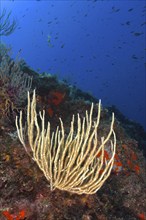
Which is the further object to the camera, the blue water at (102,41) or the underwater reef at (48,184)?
the blue water at (102,41)

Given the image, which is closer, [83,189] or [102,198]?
[83,189]

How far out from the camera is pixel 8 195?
3.43 meters

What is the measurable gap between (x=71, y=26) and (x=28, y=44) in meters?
37.5

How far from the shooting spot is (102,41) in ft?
289

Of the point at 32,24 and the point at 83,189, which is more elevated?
the point at 32,24

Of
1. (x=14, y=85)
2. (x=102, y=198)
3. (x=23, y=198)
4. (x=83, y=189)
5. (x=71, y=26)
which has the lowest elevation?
(x=102, y=198)

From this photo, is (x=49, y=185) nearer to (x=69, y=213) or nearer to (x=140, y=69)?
(x=69, y=213)

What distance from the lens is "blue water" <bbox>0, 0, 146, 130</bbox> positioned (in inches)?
3022

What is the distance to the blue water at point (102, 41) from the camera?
252 ft

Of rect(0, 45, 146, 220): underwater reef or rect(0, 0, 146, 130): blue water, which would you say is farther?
rect(0, 0, 146, 130): blue water

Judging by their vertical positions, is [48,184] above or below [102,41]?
below

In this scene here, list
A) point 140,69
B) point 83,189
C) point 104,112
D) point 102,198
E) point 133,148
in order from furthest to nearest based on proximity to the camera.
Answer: point 140,69
point 104,112
point 133,148
point 102,198
point 83,189

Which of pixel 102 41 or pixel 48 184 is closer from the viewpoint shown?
pixel 48 184

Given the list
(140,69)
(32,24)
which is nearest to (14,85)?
(140,69)
